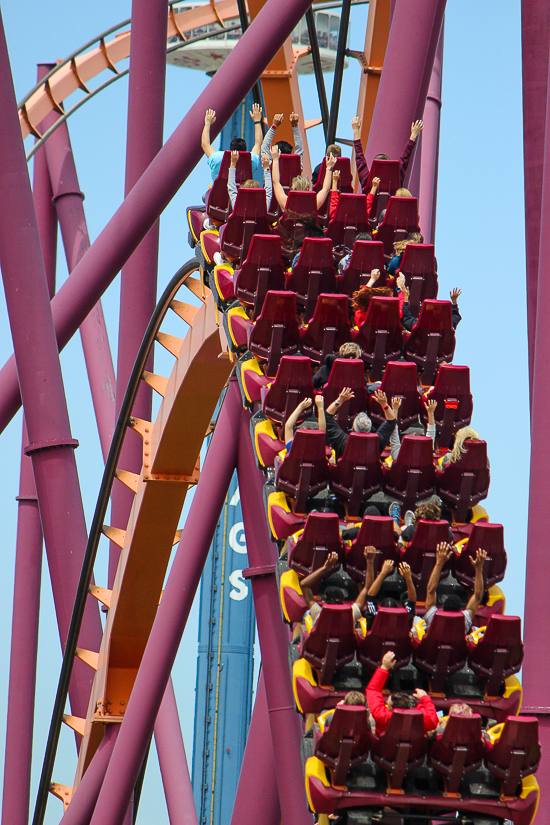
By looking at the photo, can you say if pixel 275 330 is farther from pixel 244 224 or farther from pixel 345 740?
pixel 345 740

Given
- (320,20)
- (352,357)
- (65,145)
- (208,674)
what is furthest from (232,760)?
(320,20)

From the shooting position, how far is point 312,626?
4.36 m

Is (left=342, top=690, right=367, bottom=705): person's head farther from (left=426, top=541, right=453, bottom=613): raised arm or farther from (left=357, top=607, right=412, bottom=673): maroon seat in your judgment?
(left=426, top=541, right=453, bottom=613): raised arm

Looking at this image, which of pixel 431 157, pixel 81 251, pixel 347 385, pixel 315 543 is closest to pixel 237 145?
pixel 347 385

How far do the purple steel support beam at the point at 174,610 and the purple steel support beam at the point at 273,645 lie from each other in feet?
0.44

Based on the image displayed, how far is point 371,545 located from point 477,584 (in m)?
0.45

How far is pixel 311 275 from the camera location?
18.4ft

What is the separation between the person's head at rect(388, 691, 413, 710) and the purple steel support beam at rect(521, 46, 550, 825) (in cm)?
139

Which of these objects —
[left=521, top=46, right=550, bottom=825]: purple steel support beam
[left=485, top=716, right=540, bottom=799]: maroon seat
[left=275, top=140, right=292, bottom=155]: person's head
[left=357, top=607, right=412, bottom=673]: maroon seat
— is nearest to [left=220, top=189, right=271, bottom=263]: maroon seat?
[left=275, top=140, right=292, bottom=155]: person's head

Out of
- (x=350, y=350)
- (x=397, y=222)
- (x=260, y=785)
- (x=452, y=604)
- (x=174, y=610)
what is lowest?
(x=260, y=785)

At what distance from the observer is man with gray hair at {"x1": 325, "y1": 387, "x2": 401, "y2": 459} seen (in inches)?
195

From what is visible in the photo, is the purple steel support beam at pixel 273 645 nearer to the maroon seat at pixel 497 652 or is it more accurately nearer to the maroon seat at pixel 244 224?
the maroon seat at pixel 244 224

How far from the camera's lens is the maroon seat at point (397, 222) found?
20.2 ft

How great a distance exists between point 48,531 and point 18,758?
259cm
